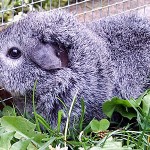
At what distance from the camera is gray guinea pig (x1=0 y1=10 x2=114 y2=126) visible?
300 centimetres

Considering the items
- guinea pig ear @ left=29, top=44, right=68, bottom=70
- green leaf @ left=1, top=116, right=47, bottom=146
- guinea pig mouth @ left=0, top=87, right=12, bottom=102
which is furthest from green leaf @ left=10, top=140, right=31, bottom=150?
guinea pig mouth @ left=0, top=87, right=12, bottom=102

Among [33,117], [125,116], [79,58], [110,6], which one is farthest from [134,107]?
[110,6]

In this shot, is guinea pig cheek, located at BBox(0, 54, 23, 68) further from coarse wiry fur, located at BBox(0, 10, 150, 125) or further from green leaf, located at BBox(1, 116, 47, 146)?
green leaf, located at BBox(1, 116, 47, 146)

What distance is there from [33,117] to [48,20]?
0.65 meters

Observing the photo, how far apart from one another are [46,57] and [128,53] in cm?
64

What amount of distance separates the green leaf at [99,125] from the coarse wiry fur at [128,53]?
36 centimetres

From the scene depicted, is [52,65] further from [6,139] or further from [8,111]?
[6,139]

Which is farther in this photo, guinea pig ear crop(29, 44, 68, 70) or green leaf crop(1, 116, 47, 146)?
guinea pig ear crop(29, 44, 68, 70)

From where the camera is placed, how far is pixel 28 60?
302 centimetres

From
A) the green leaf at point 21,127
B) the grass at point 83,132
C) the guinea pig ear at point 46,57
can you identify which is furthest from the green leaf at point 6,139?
the guinea pig ear at point 46,57

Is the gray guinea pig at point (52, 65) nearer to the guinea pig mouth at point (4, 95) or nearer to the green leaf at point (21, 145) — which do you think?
the guinea pig mouth at point (4, 95)

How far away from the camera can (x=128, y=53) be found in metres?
3.31

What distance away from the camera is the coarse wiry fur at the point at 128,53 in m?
3.26

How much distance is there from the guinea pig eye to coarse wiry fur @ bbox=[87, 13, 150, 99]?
66 centimetres
